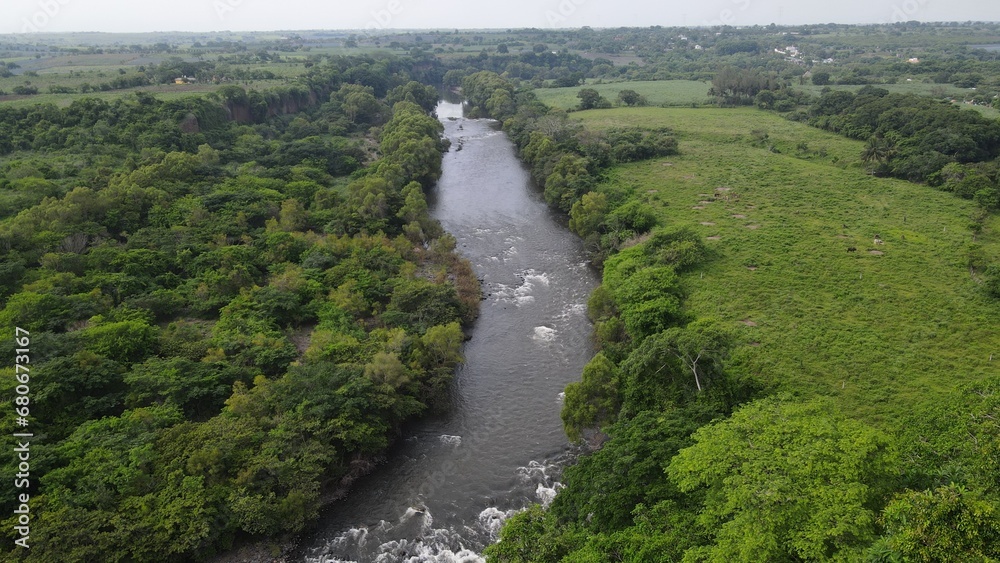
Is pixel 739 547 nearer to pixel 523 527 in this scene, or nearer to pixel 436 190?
pixel 523 527

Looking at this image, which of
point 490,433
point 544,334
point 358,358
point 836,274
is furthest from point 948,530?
point 836,274

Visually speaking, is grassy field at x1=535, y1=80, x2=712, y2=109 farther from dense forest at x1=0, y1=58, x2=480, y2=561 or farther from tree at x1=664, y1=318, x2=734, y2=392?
tree at x1=664, y1=318, x2=734, y2=392

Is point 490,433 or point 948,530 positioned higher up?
point 948,530

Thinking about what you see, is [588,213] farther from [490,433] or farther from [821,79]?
[821,79]

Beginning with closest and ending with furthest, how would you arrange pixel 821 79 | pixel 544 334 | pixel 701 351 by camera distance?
1. pixel 701 351
2. pixel 544 334
3. pixel 821 79

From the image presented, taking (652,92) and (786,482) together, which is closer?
(786,482)

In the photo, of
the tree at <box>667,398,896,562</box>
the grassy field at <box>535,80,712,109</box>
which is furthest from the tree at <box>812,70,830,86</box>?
the tree at <box>667,398,896,562</box>
